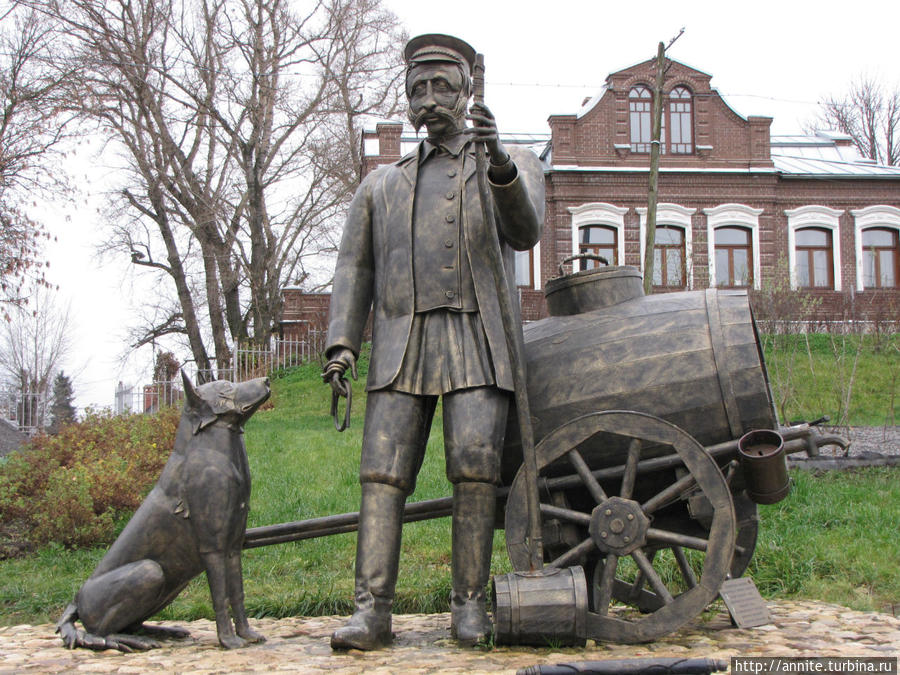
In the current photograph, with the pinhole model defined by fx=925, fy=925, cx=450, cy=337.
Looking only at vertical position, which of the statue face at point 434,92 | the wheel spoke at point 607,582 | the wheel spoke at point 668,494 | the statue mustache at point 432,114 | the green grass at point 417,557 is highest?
the statue face at point 434,92

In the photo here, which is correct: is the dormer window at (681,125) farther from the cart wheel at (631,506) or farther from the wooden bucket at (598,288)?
the cart wheel at (631,506)

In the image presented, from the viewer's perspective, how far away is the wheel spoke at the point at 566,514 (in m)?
4.21

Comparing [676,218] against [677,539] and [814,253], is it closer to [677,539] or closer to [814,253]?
[814,253]

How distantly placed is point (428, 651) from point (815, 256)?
24.1 meters

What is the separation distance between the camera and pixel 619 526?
4078 millimetres

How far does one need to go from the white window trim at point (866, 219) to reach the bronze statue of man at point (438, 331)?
23295 mm

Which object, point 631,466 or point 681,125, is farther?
point 681,125

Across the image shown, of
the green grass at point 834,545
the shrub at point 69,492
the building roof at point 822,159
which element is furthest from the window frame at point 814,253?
the shrub at point 69,492

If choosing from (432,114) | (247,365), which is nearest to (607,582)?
(432,114)

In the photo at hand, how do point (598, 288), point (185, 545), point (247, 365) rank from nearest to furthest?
point (185, 545)
point (598, 288)
point (247, 365)

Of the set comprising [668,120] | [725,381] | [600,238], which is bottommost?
[725,381]

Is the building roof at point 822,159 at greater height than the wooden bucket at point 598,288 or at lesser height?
greater

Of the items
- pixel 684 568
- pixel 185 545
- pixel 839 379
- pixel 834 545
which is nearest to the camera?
pixel 185 545

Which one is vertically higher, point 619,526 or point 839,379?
point 839,379
